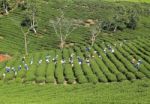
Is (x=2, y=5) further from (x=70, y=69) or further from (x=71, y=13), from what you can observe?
(x=70, y=69)

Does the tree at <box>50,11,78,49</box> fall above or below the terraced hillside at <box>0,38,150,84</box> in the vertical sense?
below

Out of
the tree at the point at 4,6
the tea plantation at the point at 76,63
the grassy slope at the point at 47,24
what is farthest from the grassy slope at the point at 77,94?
the tree at the point at 4,6

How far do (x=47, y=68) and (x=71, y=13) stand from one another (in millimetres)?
68897

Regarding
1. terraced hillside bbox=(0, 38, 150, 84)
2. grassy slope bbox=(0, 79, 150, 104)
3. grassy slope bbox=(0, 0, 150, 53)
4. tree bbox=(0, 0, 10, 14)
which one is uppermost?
grassy slope bbox=(0, 79, 150, 104)

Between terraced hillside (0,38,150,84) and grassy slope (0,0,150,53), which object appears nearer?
terraced hillside (0,38,150,84)

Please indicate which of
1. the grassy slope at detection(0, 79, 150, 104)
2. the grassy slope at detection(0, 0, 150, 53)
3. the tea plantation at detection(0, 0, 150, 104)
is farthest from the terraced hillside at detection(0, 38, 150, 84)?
the grassy slope at detection(0, 0, 150, 53)

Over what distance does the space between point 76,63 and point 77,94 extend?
22021 mm

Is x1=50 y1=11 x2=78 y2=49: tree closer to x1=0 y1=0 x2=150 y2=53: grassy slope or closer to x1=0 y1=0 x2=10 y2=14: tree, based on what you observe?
x1=0 y1=0 x2=150 y2=53: grassy slope

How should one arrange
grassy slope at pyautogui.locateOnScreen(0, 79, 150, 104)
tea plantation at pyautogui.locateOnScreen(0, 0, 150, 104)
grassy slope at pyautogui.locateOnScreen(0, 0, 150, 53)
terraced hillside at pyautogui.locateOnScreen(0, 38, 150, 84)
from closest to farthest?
grassy slope at pyautogui.locateOnScreen(0, 79, 150, 104), tea plantation at pyautogui.locateOnScreen(0, 0, 150, 104), terraced hillside at pyautogui.locateOnScreen(0, 38, 150, 84), grassy slope at pyautogui.locateOnScreen(0, 0, 150, 53)

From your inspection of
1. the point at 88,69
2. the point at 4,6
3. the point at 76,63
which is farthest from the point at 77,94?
the point at 4,6

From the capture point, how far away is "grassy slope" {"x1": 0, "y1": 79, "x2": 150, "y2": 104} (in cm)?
3209

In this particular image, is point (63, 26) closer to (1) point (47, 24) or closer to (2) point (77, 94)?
(1) point (47, 24)

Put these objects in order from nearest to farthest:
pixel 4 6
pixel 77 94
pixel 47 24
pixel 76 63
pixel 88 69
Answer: pixel 77 94 < pixel 88 69 < pixel 76 63 < pixel 47 24 < pixel 4 6

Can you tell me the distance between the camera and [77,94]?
3772 centimetres
